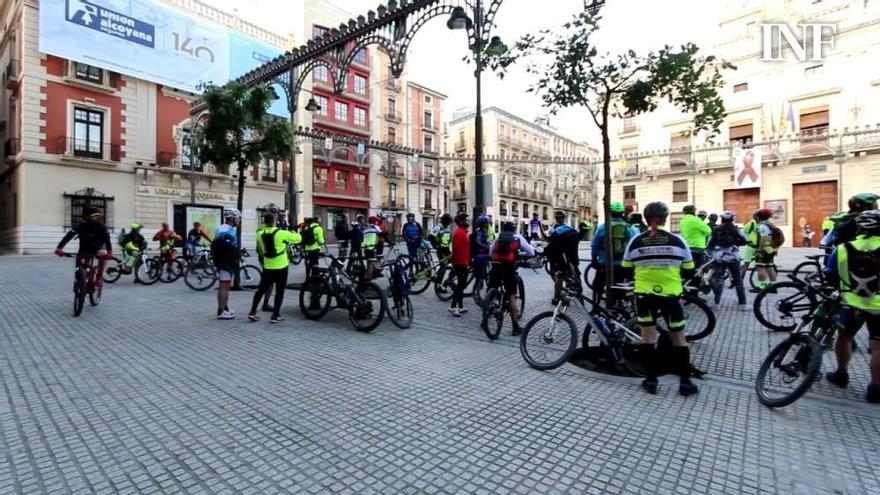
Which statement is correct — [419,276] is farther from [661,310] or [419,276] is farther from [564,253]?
[661,310]

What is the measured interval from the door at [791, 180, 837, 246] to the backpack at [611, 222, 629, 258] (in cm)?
2985

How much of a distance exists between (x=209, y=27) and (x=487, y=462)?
103 feet

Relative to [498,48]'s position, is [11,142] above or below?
above

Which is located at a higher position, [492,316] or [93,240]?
[93,240]

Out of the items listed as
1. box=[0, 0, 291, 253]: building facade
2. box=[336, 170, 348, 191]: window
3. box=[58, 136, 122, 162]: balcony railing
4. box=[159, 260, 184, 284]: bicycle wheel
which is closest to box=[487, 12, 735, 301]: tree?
box=[159, 260, 184, 284]: bicycle wheel

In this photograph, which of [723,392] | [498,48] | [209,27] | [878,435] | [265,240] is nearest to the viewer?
[878,435]

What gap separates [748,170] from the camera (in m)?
30.5

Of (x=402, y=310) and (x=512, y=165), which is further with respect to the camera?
(x=512, y=165)

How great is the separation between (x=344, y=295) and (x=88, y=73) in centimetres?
2658

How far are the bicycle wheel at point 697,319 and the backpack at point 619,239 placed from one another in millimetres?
1175

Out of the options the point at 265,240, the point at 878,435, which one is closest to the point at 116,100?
the point at 265,240

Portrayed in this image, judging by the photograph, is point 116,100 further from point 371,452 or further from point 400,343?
point 371,452

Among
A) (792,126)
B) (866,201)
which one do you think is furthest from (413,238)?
(792,126)

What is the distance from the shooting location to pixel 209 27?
26.8 metres
